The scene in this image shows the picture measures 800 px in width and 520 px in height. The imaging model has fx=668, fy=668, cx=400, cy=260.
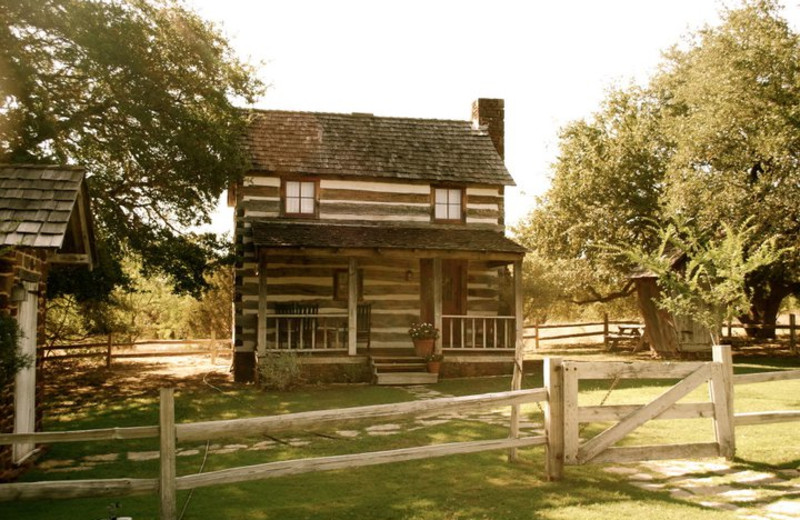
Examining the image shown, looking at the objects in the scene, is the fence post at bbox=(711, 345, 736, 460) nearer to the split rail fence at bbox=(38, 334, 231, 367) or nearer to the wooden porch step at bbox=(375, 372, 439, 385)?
the wooden porch step at bbox=(375, 372, 439, 385)

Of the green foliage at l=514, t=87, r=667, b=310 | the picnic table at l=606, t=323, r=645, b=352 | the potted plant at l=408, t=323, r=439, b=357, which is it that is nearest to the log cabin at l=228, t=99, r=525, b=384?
the potted plant at l=408, t=323, r=439, b=357

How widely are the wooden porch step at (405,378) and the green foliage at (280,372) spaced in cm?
213

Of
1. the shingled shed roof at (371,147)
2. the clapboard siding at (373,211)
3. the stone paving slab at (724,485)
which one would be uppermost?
the shingled shed roof at (371,147)

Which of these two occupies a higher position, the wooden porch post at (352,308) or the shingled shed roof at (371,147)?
the shingled shed roof at (371,147)

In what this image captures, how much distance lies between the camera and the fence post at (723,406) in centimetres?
775

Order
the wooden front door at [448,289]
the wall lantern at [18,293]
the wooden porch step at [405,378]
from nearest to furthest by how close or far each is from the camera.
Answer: the wall lantern at [18,293]
the wooden porch step at [405,378]
the wooden front door at [448,289]

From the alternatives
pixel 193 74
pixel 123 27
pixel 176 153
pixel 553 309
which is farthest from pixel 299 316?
pixel 553 309

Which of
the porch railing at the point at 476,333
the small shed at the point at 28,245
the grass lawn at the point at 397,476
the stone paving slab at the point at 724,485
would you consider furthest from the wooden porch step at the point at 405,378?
the stone paving slab at the point at 724,485

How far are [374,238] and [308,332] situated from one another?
3.13 meters

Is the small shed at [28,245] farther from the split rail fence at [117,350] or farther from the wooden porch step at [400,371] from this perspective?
the split rail fence at [117,350]

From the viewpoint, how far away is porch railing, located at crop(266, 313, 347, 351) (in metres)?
17.4

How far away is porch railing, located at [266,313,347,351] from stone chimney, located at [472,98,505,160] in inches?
335

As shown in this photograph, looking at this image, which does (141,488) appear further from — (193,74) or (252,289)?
(252,289)

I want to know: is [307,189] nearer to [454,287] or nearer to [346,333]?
[346,333]
